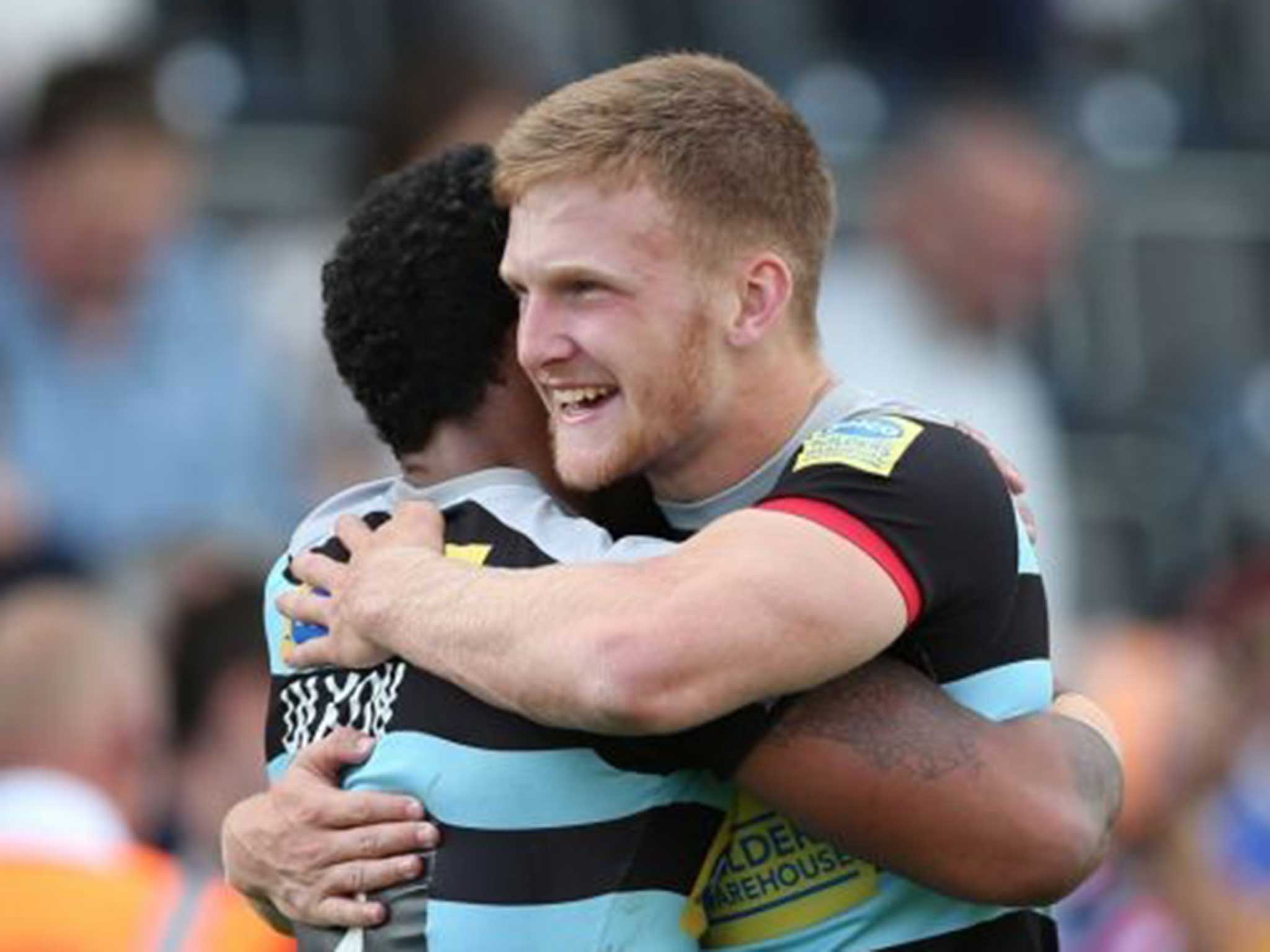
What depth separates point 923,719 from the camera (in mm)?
4398

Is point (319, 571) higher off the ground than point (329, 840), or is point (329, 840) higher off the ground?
point (319, 571)

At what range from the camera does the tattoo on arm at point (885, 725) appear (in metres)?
4.37

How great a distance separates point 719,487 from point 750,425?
9cm

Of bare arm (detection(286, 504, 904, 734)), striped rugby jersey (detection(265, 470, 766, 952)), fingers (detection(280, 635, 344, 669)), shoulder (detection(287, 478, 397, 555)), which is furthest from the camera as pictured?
shoulder (detection(287, 478, 397, 555))

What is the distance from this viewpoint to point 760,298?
454 centimetres

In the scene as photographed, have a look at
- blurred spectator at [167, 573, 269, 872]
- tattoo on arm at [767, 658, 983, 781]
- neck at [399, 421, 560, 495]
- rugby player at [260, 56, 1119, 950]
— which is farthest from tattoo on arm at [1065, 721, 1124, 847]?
blurred spectator at [167, 573, 269, 872]

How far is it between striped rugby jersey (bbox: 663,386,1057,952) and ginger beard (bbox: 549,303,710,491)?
0.14 m

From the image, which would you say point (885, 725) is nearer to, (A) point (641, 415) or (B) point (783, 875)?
(B) point (783, 875)

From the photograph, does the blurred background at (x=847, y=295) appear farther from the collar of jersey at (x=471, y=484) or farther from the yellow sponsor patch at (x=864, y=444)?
the yellow sponsor patch at (x=864, y=444)

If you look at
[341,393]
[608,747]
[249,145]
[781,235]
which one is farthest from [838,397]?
[249,145]

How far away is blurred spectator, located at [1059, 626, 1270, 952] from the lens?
912 cm

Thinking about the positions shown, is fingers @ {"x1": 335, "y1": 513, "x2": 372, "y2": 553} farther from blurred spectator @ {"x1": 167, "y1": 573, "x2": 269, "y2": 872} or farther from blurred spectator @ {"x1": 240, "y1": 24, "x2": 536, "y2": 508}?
blurred spectator @ {"x1": 240, "y1": 24, "x2": 536, "y2": 508}

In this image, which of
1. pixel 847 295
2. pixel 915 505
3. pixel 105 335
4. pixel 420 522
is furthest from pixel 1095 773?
pixel 847 295

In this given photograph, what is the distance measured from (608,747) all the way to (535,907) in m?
0.20
